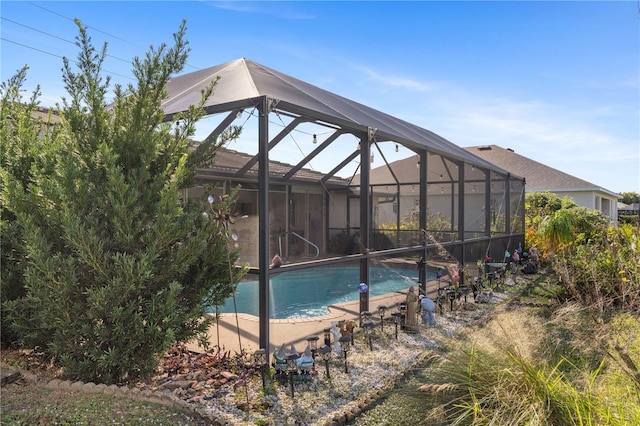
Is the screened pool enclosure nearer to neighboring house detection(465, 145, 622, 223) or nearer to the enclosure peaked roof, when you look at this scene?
the enclosure peaked roof

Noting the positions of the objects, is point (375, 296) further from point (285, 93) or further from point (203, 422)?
point (203, 422)

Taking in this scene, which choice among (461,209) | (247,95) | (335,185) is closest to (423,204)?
(461,209)

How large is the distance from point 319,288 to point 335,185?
4.02 meters

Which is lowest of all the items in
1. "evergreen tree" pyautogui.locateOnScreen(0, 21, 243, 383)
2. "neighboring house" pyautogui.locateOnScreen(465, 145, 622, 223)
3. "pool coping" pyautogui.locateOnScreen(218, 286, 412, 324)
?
"pool coping" pyautogui.locateOnScreen(218, 286, 412, 324)

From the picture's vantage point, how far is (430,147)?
780 centimetres

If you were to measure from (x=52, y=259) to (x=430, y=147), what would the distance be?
6343 millimetres

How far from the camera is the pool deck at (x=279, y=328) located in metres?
4.93

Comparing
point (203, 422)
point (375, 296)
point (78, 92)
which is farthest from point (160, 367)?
point (375, 296)

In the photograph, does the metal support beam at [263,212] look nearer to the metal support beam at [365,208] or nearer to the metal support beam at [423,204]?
the metal support beam at [365,208]

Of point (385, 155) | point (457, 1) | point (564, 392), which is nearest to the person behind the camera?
point (564, 392)

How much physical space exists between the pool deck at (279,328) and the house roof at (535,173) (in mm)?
15807

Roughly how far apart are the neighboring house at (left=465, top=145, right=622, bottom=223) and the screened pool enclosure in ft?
24.3

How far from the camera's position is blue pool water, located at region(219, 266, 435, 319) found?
22.0 feet

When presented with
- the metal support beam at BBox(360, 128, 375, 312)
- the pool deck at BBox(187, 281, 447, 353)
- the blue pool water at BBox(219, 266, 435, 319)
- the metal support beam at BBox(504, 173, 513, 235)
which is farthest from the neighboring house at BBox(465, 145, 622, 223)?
the metal support beam at BBox(360, 128, 375, 312)
